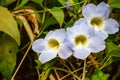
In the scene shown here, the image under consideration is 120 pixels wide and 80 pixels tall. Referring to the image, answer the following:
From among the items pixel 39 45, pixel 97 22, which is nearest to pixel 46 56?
pixel 39 45

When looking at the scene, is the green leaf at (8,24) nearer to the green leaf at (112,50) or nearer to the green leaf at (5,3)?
the green leaf at (5,3)

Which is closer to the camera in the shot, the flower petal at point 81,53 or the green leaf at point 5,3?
the flower petal at point 81,53

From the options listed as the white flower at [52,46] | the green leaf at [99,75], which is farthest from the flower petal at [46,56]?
the green leaf at [99,75]

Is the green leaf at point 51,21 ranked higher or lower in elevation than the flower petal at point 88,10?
lower

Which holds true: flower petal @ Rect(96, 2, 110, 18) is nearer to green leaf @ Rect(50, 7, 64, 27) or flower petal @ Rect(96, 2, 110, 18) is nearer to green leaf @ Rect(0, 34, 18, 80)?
green leaf @ Rect(50, 7, 64, 27)

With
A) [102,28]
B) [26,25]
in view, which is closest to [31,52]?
[26,25]

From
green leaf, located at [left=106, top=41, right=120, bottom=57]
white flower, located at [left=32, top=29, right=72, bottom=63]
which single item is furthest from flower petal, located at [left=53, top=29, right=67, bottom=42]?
green leaf, located at [left=106, top=41, right=120, bottom=57]
